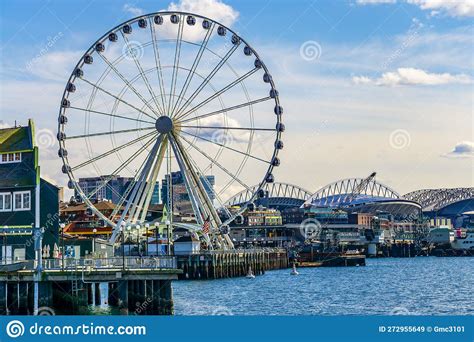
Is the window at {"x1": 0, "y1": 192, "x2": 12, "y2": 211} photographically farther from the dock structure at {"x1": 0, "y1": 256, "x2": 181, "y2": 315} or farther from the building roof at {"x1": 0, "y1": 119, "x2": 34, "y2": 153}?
the dock structure at {"x1": 0, "y1": 256, "x2": 181, "y2": 315}

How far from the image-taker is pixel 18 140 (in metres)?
58.6

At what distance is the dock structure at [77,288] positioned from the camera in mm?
46094

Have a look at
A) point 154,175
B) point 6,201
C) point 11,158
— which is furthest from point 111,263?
point 154,175

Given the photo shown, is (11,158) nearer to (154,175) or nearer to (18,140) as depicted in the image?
(18,140)

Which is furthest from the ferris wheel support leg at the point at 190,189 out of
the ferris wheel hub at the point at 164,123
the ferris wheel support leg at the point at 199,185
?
the ferris wheel hub at the point at 164,123

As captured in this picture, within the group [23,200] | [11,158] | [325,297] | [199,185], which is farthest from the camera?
[199,185]

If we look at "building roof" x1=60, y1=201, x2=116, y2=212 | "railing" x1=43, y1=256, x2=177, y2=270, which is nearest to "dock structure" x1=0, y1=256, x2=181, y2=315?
"railing" x1=43, y1=256, x2=177, y2=270

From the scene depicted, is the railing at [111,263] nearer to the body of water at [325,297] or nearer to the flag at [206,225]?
the body of water at [325,297]

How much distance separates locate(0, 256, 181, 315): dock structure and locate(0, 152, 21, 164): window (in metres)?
11.1

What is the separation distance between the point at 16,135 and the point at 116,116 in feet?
37.9

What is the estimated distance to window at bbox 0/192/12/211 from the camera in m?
56.8

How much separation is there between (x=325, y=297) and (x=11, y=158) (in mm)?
23481

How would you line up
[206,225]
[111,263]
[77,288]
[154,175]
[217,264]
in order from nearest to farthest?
1. [77,288]
2. [111,263]
3. [154,175]
4. [206,225]
5. [217,264]
